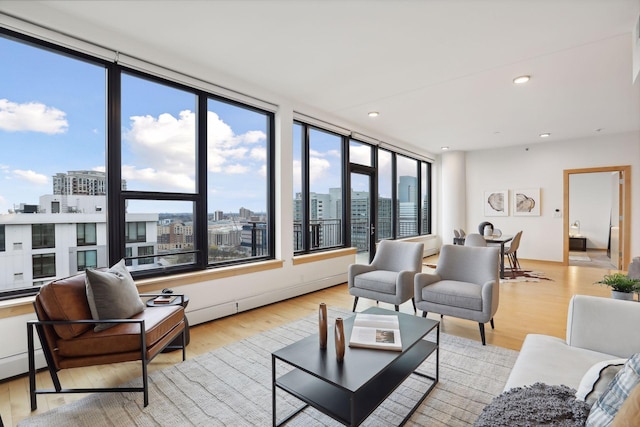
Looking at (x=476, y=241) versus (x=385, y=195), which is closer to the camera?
(x=476, y=241)

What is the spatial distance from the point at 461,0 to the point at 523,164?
6.14 meters

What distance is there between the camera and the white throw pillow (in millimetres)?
1152

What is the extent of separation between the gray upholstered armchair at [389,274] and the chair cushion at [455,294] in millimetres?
265

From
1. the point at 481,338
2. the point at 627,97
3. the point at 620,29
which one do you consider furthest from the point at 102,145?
the point at 627,97

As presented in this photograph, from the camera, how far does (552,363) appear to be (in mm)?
1572

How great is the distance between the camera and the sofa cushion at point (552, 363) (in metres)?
1.44

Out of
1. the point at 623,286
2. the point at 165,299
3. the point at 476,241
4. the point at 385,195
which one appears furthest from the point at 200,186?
the point at 476,241

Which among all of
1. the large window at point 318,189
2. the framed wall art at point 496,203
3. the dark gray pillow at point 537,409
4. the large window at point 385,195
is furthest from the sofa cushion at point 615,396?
the framed wall art at point 496,203

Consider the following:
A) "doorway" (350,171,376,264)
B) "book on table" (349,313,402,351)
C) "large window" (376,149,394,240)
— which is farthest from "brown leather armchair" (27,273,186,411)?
"large window" (376,149,394,240)

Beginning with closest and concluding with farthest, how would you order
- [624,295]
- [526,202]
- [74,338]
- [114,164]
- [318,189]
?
[74,338]
[624,295]
[114,164]
[318,189]
[526,202]

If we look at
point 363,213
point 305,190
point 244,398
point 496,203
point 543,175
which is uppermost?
point 543,175

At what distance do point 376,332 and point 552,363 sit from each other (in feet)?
2.95

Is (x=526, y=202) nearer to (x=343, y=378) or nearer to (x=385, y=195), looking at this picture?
(x=385, y=195)

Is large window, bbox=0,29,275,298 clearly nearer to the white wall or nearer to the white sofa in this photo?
the white sofa
